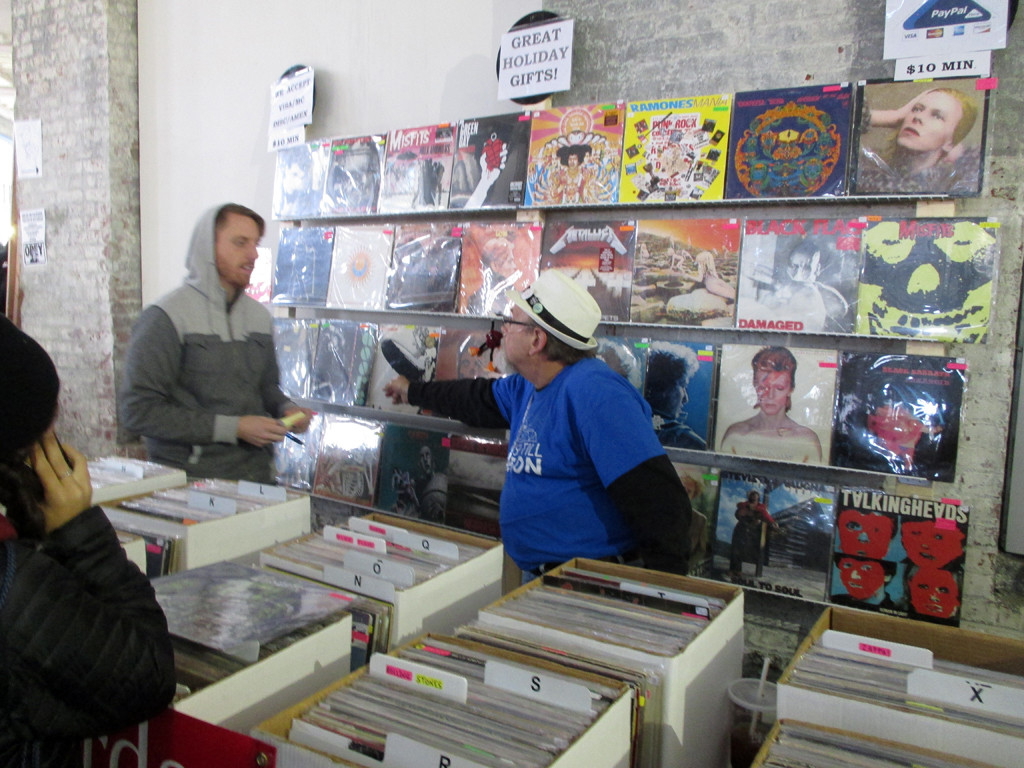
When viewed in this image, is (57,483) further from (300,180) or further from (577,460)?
(300,180)

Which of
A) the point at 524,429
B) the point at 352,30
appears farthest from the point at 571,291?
the point at 352,30

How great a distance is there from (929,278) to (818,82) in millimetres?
805

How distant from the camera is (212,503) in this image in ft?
5.26

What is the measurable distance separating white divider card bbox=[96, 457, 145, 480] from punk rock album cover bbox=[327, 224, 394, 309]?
146 centimetres

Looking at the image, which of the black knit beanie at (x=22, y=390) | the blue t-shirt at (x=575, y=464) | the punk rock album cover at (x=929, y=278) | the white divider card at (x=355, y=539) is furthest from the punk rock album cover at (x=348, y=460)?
the black knit beanie at (x=22, y=390)

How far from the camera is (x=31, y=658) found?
0.82 metres

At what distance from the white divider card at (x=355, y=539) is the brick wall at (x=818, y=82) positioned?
5.70 feet

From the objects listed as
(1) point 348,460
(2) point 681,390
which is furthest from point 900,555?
(1) point 348,460

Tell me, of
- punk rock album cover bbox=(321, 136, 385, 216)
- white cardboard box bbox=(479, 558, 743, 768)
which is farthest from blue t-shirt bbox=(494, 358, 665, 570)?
punk rock album cover bbox=(321, 136, 385, 216)

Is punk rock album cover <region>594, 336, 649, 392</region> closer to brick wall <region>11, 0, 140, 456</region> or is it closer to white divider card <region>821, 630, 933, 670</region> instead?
white divider card <region>821, 630, 933, 670</region>

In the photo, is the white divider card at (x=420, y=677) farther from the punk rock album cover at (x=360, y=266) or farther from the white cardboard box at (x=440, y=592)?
the punk rock album cover at (x=360, y=266)

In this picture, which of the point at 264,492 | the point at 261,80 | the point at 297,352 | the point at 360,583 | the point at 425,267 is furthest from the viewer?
the point at 261,80

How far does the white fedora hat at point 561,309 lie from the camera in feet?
6.76

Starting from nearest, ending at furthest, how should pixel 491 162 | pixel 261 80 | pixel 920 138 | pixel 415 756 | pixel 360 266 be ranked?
pixel 415 756 → pixel 920 138 → pixel 491 162 → pixel 360 266 → pixel 261 80
